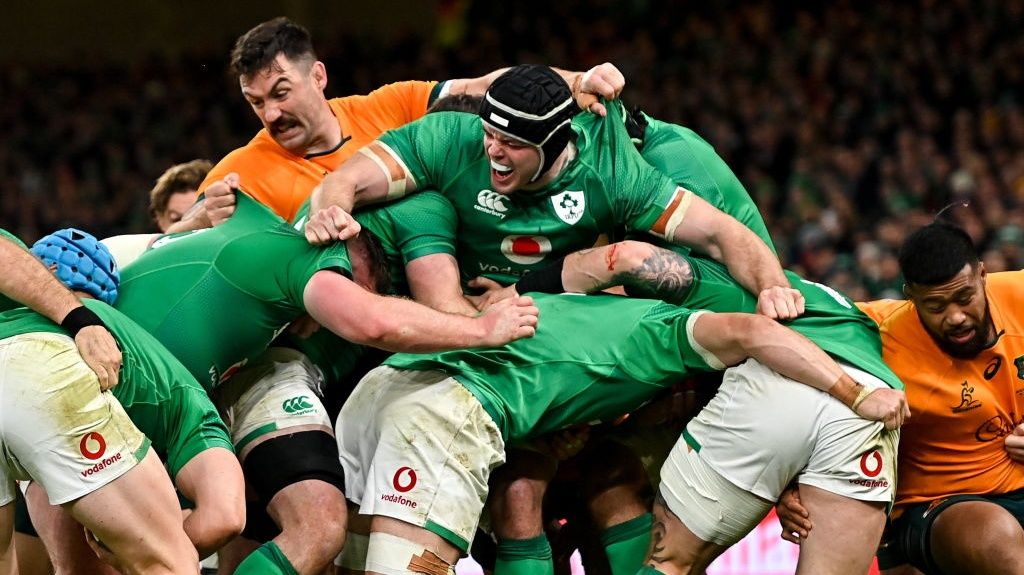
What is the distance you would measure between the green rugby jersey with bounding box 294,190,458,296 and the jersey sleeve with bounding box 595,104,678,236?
0.62m

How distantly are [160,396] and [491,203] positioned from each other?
4.66 ft

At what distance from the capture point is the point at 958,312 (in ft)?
15.5

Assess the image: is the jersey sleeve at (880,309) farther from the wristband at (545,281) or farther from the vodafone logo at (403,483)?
the vodafone logo at (403,483)

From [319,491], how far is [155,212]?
2995mm

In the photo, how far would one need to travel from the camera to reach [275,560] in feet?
14.5

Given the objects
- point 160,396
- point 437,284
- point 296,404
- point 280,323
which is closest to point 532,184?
point 437,284

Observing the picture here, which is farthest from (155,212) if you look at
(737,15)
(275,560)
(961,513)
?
(737,15)

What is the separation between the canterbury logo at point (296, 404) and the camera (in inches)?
187

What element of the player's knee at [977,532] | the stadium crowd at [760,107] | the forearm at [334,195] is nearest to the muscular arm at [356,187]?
the forearm at [334,195]

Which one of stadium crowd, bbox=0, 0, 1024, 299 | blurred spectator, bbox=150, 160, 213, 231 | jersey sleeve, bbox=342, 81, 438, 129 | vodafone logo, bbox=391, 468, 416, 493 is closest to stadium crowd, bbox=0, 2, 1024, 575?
vodafone logo, bbox=391, 468, 416, 493

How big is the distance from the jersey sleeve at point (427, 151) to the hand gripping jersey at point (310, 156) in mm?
678

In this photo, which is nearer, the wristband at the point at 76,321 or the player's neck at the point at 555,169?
the wristband at the point at 76,321

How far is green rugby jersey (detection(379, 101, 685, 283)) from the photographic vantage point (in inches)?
197

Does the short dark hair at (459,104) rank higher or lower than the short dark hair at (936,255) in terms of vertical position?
higher
